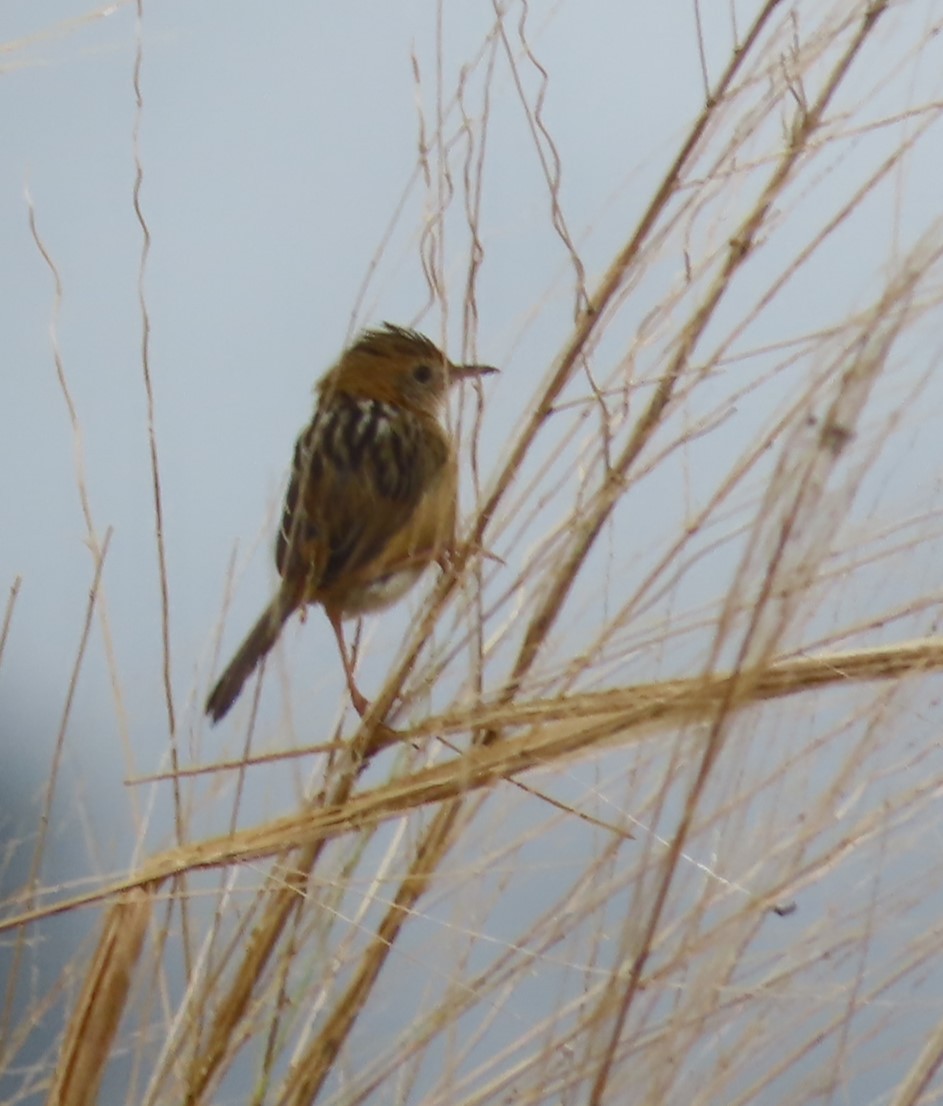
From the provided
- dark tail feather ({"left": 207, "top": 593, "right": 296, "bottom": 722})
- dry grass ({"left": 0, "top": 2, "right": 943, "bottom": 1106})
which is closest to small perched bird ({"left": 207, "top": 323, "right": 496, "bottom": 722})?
dark tail feather ({"left": 207, "top": 593, "right": 296, "bottom": 722})

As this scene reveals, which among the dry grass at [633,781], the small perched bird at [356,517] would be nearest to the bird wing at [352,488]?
the small perched bird at [356,517]

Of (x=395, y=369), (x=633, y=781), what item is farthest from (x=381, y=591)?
(x=633, y=781)

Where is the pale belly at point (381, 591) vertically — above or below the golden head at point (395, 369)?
below

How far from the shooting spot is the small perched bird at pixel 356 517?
1140mm

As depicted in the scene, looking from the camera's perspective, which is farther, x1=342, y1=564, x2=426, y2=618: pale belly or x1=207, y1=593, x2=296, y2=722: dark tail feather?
x1=342, y1=564, x2=426, y2=618: pale belly

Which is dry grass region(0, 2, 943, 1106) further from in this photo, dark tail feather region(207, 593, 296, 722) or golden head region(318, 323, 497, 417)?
golden head region(318, 323, 497, 417)

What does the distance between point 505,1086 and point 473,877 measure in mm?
143

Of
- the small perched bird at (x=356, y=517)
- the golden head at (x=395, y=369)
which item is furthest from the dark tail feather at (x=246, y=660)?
the golden head at (x=395, y=369)

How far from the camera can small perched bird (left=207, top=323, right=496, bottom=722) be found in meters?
1.14

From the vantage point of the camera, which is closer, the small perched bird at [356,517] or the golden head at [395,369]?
the small perched bird at [356,517]

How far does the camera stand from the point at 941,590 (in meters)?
0.85

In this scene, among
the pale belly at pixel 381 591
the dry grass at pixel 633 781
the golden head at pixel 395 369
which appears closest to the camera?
the dry grass at pixel 633 781

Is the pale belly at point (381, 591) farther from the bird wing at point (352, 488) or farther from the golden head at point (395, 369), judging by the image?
the golden head at point (395, 369)

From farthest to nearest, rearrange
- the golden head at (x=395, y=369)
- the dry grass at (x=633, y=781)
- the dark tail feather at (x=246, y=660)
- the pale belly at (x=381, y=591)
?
1. the golden head at (x=395, y=369)
2. the pale belly at (x=381, y=591)
3. the dark tail feather at (x=246, y=660)
4. the dry grass at (x=633, y=781)
